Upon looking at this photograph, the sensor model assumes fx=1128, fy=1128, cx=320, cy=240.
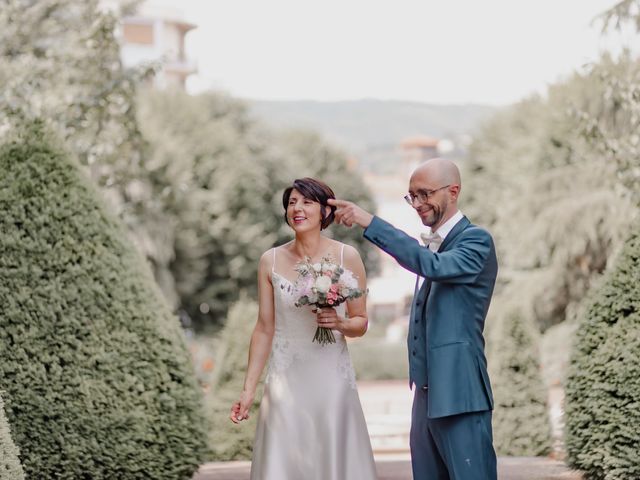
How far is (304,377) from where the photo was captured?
6227 millimetres

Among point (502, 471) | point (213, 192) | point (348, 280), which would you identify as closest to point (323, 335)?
point (348, 280)

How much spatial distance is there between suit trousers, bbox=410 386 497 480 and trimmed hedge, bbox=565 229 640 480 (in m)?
1.58

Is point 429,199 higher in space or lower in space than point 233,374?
higher

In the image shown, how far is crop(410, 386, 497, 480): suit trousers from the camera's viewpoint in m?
5.23

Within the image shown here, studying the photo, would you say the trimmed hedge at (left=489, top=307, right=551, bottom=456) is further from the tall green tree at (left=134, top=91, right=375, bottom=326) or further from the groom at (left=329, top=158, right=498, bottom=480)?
the tall green tree at (left=134, top=91, right=375, bottom=326)

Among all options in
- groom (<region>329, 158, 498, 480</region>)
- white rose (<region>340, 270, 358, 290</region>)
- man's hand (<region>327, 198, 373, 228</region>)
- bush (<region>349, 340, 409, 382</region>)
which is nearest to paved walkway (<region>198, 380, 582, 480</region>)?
bush (<region>349, 340, 409, 382</region>)

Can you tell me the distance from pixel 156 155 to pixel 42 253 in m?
29.5

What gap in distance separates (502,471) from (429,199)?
4274mm

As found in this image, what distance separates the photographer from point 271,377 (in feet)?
20.5

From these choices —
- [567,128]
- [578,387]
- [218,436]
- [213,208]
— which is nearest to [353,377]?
[578,387]

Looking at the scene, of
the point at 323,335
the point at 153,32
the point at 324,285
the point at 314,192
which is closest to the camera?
the point at 324,285

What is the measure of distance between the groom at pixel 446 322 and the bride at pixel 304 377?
724 millimetres

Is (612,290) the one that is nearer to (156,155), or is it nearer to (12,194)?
(12,194)

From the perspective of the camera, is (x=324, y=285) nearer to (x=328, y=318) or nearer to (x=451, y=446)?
(x=328, y=318)
